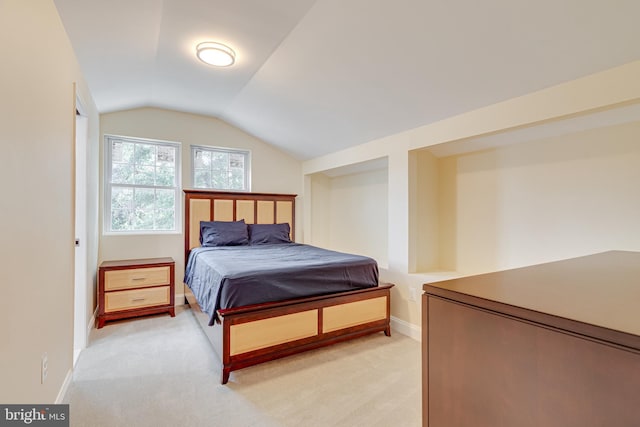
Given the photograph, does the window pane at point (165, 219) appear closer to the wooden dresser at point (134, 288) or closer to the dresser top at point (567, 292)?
the wooden dresser at point (134, 288)

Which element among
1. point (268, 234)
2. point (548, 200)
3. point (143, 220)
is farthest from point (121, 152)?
point (548, 200)

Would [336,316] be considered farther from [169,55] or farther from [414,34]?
[169,55]

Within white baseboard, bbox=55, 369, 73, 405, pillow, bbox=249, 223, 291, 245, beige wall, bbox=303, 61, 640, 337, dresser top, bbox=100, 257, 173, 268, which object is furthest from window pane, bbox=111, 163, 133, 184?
beige wall, bbox=303, 61, 640, 337

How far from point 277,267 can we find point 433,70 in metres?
1.95

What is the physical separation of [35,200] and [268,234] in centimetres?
293

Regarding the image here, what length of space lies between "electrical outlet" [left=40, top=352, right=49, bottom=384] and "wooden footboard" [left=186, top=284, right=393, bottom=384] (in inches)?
36.9

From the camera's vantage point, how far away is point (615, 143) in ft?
7.27

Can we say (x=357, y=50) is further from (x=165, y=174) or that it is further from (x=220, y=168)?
(x=165, y=174)

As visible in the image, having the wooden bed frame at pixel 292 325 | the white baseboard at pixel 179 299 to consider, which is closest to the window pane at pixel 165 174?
the white baseboard at pixel 179 299

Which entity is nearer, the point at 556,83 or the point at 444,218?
the point at 556,83

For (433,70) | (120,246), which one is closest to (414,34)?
(433,70)

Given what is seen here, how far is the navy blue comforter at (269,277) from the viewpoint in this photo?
7.38 ft

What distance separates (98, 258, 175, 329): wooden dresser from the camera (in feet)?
10.4

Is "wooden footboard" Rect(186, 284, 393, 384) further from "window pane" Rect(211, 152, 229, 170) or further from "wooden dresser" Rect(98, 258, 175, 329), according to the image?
"window pane" Rect(211, 152, 229, 170)
